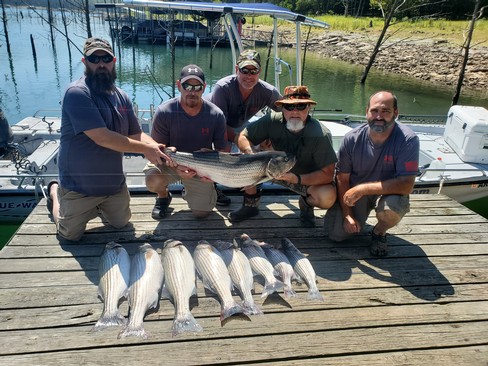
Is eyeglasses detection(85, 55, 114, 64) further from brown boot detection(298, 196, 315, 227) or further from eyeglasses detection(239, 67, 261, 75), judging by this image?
brown boot detection(298, 196, 315, 227)

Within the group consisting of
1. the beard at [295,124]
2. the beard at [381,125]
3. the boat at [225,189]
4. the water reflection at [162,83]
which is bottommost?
the water reflection at [162,83]

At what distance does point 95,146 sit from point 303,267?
2.35m

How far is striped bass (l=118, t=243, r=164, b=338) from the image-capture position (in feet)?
9.00

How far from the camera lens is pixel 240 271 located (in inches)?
132

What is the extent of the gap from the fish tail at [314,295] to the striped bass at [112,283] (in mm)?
1522

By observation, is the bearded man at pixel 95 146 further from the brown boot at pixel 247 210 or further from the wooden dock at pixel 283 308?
the brown boot at pixel 247 210

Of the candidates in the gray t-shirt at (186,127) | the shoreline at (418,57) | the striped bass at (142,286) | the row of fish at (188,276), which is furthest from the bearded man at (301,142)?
the shoreline at (418,57)

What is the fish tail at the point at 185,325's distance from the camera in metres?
2.76

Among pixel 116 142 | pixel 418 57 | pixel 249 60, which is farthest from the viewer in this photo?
pixel 418 57

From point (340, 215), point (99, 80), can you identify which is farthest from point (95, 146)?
point (340, 215)

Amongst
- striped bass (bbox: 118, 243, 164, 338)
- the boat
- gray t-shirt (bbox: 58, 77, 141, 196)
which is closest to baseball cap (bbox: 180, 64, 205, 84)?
gray t-shirt (bbox: 58, 77, 141, 196)

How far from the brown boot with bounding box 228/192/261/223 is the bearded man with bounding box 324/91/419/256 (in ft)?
3.45

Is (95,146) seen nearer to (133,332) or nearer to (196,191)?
Answer: (196,191)

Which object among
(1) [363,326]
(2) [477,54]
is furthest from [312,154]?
(2) [477,54]
